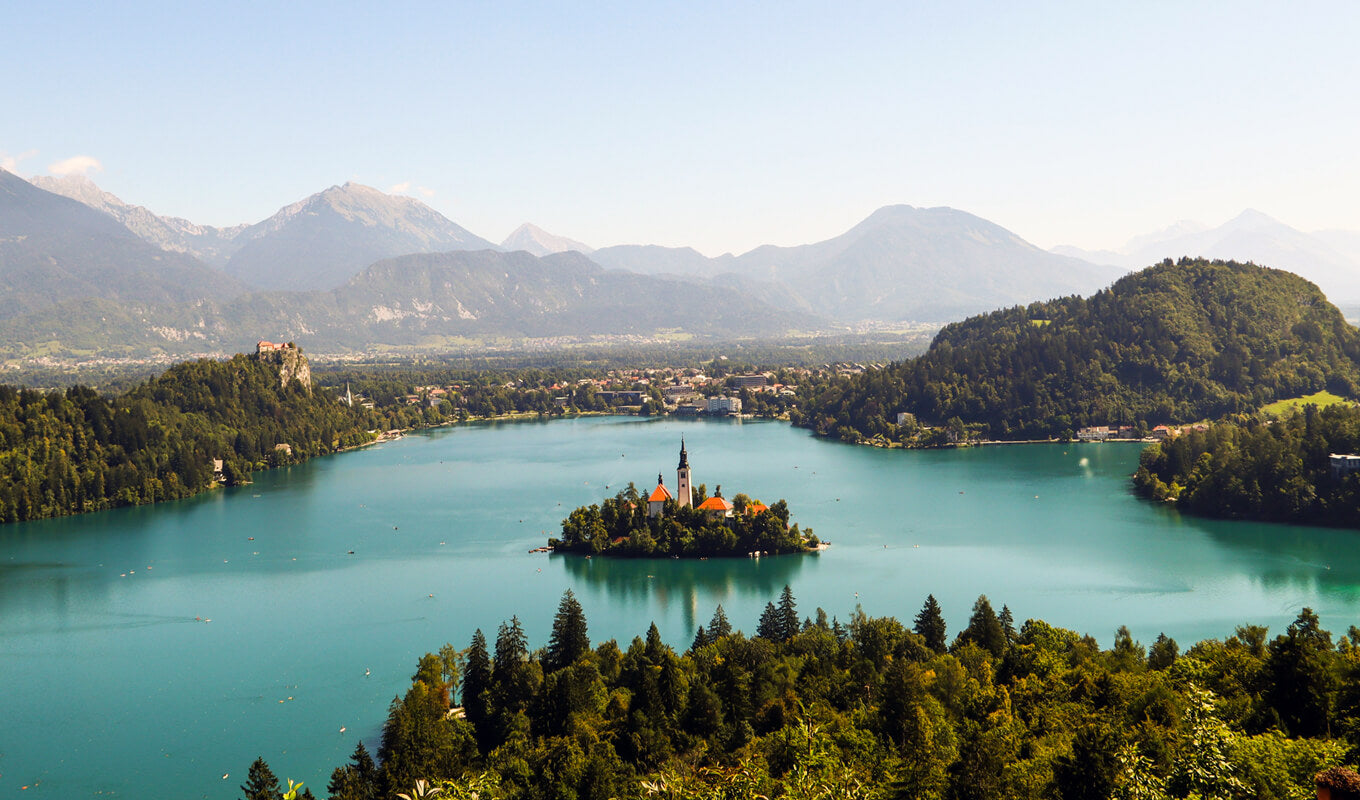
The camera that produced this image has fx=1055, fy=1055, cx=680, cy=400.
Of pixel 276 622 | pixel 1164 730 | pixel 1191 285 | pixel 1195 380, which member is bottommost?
pixel 276 622

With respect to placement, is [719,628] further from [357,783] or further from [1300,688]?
[1300,688]

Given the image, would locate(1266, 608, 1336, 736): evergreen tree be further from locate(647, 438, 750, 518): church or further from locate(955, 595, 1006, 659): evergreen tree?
locate(647, 438, 750, 518): church

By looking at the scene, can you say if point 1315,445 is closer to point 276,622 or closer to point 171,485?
point 276,622

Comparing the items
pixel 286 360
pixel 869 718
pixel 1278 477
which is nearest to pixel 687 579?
pixel 869 718

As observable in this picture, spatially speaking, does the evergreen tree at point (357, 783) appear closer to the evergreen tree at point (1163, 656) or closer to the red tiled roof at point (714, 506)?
the evergreen tree at point (1163, 656)

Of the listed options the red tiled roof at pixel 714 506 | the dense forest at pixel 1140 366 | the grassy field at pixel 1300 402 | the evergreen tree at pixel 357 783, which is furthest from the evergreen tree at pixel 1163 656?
the dense forest at pixel 1140 366

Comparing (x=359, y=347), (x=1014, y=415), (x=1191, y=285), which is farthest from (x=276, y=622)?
(x=359, y=347)

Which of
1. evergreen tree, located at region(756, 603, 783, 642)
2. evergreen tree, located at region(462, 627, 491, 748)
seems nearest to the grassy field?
evergreen tree, located at region(756, 603, 783, 642)
